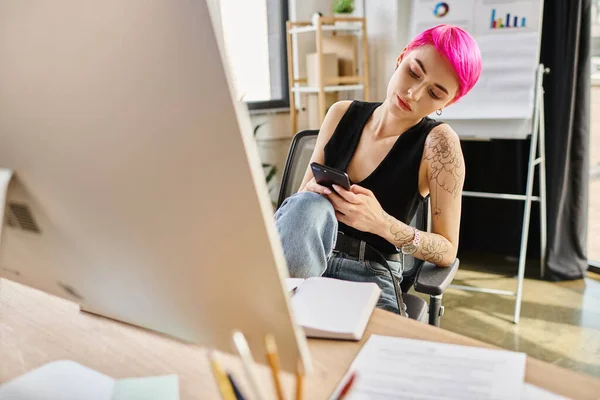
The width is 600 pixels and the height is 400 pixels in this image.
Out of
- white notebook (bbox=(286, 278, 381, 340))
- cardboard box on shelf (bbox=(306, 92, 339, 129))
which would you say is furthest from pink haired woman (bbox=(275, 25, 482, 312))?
cardboard box on shelf (bbox=(306, 92, 339, 129))

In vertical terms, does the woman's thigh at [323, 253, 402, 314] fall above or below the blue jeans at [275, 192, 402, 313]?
below

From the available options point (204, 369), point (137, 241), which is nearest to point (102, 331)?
point (204, 369)

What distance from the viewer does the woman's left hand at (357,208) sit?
46.2 inches

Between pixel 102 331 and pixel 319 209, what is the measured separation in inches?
18.3

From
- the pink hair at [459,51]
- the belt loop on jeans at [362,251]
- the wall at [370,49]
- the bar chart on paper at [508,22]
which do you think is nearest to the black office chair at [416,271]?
the belt loop on jeans at [362,251]

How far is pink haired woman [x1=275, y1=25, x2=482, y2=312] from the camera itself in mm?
1192

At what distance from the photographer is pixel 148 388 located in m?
0.59

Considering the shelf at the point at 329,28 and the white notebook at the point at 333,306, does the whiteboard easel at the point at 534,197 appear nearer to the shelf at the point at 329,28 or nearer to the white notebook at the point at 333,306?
the shelf at the point at 329,28

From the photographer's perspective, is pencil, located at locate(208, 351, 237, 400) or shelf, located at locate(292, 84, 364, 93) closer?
pencil, located at locate(208, 351, 237, 400)

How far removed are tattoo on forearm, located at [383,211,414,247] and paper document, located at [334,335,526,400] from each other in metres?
0.57

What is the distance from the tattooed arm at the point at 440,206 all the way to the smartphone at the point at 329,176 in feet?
0.53

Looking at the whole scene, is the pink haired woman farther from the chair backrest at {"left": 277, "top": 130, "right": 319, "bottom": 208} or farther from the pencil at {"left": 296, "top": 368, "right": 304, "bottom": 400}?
the pencil at {"left": 296, "top": 368, "right": 304, "bottom": 400}

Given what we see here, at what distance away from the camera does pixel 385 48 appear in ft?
10.5

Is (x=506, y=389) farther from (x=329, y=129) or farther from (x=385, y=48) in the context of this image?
(x=385, y=48)
